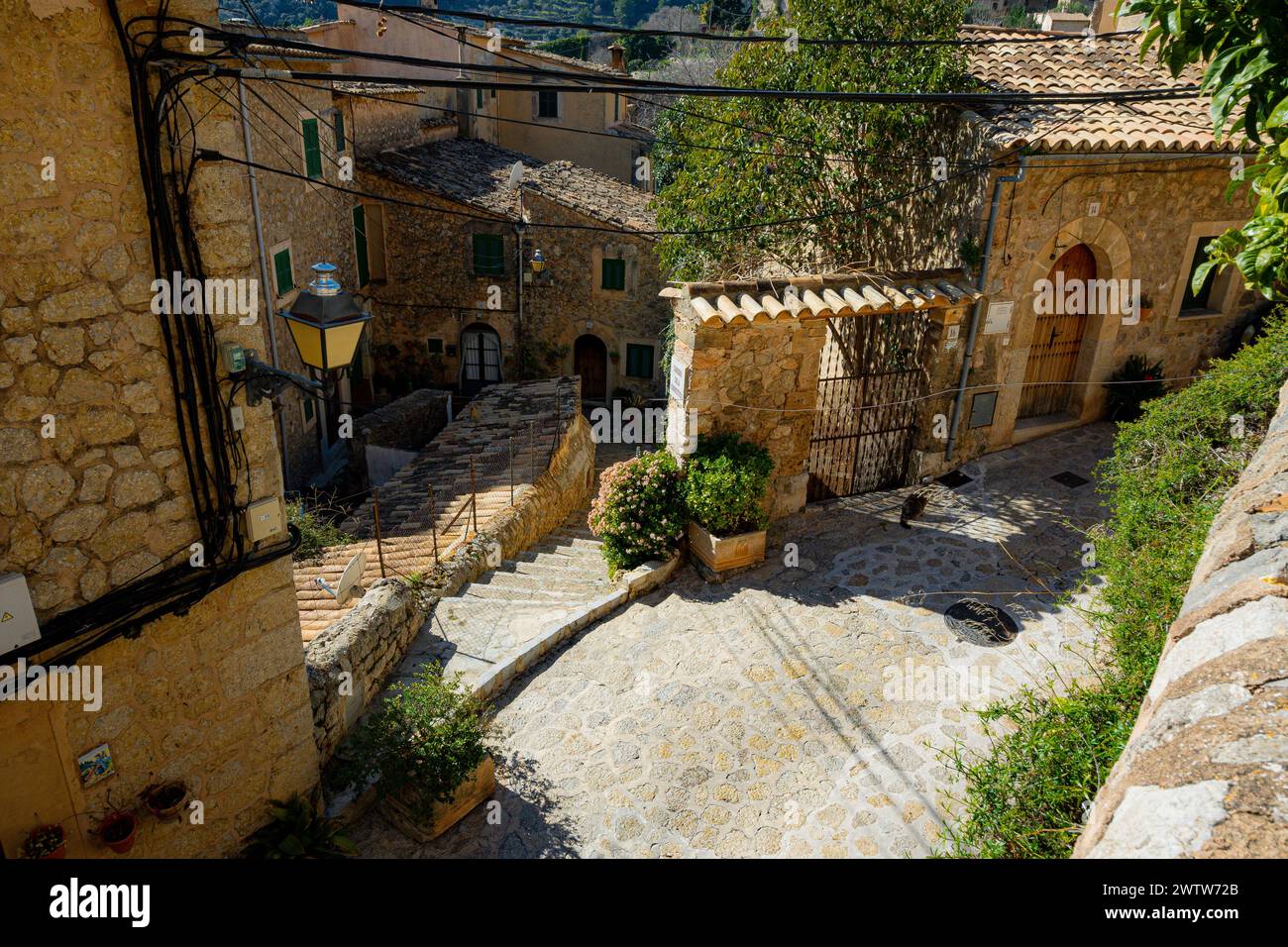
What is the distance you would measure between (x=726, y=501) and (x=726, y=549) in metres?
0.55

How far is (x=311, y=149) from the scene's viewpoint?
1794cm

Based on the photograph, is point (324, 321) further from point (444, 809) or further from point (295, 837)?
point (444, 809)

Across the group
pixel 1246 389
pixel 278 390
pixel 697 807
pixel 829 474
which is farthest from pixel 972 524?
pixel 278 390

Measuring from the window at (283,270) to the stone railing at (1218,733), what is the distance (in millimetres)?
16546

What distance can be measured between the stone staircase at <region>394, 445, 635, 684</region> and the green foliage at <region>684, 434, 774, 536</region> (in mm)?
1360

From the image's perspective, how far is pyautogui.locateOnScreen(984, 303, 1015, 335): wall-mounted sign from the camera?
1170 cm

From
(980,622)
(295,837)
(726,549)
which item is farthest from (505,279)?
(295,837)

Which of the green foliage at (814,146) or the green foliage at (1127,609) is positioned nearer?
the green foliage at (1127,609)

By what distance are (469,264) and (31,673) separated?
20.1 m

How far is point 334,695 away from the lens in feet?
22.9

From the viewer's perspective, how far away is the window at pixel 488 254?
75.4 ft

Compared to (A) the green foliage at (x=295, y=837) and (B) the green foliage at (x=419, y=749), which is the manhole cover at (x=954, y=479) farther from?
(A) the green foliage at (x=295, y=837)

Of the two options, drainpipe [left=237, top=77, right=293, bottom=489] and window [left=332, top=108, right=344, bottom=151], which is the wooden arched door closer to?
drainpipe [left=237, top=77, right=293, bottom=489]

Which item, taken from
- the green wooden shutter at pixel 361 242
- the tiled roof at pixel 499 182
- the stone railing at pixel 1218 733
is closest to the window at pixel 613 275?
the tiled roof at pixel 499 182
